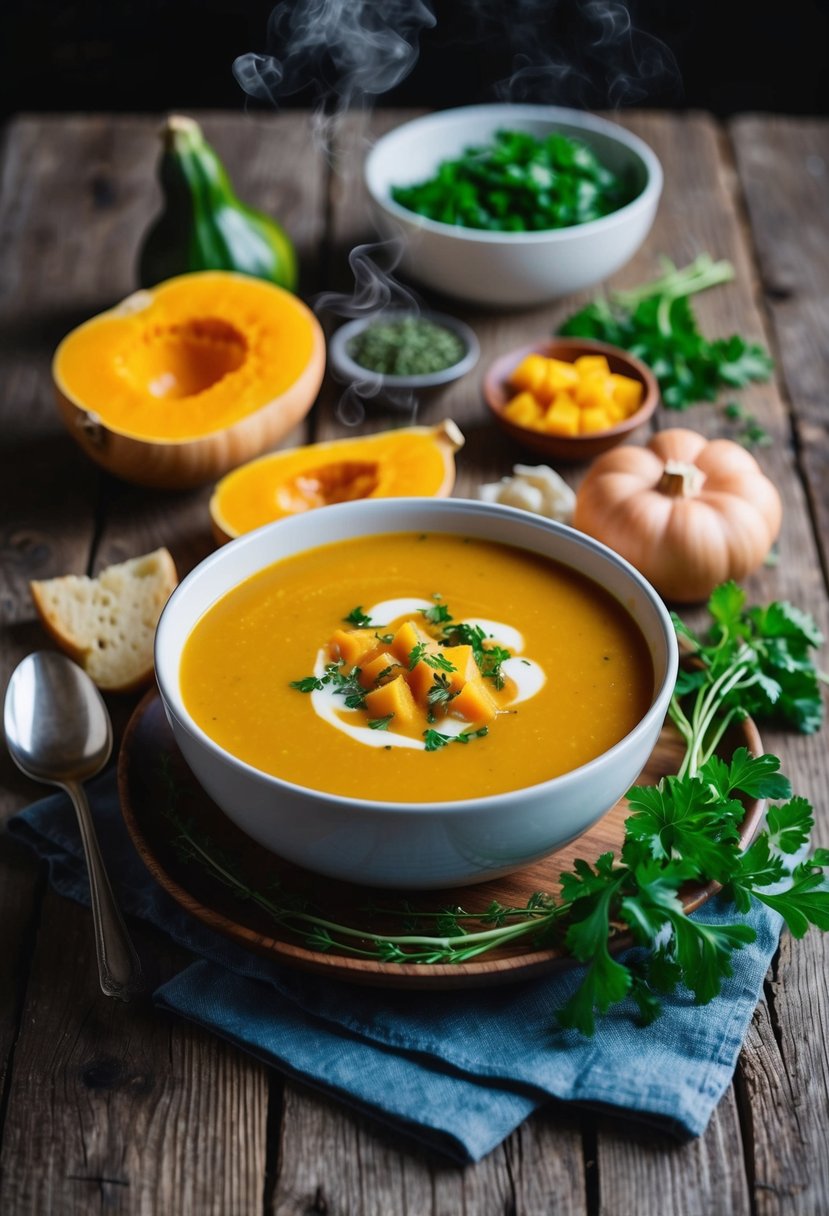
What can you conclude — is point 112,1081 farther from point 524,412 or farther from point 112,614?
point 524,412

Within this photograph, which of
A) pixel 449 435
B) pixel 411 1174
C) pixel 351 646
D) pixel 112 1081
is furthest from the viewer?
pixel 449 435

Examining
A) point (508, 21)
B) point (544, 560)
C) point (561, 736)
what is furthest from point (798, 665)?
point (508, 21)

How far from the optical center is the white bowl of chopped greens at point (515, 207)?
3.22 m

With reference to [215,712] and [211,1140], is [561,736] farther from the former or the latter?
[211,1140]

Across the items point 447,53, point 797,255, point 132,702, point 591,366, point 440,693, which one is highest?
point 440,693

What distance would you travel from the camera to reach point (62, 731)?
86.7 inches

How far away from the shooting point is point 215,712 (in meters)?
1.89

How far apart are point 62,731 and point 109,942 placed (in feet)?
1.57

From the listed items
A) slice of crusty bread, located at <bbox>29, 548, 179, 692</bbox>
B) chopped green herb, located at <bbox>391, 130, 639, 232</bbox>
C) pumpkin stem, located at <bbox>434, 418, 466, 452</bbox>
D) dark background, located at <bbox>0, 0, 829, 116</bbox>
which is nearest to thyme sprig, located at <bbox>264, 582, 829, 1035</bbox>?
slice of crusty bread, located at <bbox>29, 548, 179, 692</bbox>

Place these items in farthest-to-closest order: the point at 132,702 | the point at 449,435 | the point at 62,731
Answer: the point at 449,435 → the point at 132,702 → the point at 62,731

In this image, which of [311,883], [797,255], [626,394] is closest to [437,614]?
[311,883]

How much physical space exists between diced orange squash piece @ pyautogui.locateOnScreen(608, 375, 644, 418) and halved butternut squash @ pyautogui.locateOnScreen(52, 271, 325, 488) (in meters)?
0.67

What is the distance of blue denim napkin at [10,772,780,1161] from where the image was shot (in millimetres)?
1653

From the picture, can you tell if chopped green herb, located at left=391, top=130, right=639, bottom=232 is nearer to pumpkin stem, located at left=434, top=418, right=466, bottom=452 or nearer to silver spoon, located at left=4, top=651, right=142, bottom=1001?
pumpkin stem, located at left=434, top=418, right=466, bottom=452
